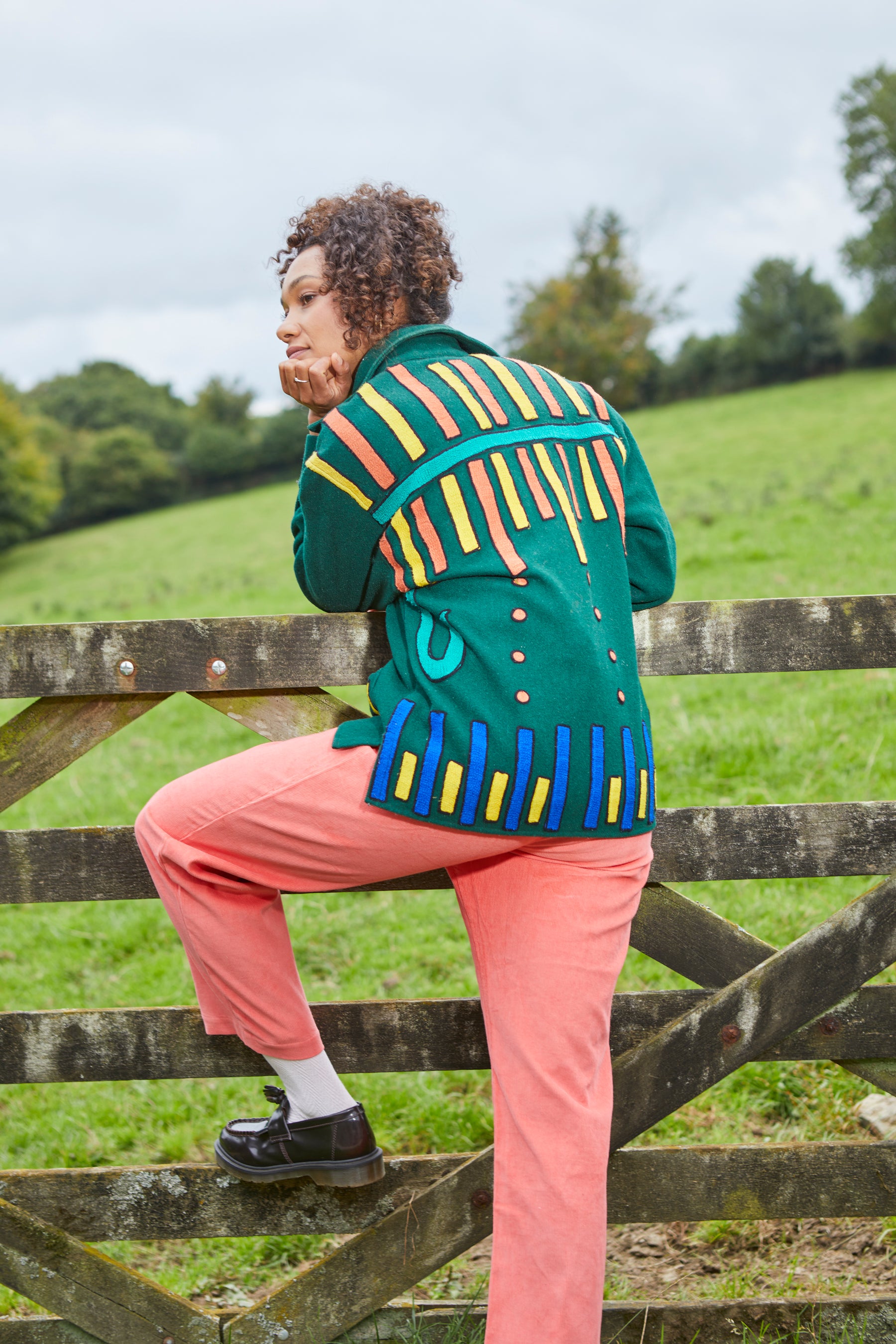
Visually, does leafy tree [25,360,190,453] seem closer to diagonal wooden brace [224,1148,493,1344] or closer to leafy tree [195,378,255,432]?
leafy tree [195,378,255,432]

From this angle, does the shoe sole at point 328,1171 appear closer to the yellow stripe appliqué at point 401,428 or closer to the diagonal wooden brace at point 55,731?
the diagonal wooden brace at point 55,731

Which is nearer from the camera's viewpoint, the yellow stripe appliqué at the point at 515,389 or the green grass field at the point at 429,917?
the yellow stripe appliqué at the point at 515,389

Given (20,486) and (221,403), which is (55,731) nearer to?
(20,486)

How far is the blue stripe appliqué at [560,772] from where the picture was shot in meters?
1.81

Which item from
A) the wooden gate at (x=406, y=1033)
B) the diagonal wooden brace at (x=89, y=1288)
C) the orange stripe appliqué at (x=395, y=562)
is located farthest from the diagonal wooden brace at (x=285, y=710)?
the diagonal wooden brace at (x=89, y=1288)

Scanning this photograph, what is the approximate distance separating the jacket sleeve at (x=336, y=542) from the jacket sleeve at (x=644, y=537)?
51cm

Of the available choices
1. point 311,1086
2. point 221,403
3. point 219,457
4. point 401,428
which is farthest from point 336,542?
point 221,403

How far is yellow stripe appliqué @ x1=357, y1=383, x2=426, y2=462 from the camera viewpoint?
1857 millimetres

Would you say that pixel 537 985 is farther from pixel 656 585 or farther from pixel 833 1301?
pixel 833 1301

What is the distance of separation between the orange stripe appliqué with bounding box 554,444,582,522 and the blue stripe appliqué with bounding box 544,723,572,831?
1.31ft

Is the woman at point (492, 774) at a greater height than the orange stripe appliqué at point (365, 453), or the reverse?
the orange stripe appliqué at point (365, 453)

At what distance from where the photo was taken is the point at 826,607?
233 cm

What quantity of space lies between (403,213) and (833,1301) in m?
2.64

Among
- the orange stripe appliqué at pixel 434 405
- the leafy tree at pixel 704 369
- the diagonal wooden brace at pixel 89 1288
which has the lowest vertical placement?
the diagonal wooden brace at pixel 89 1288
